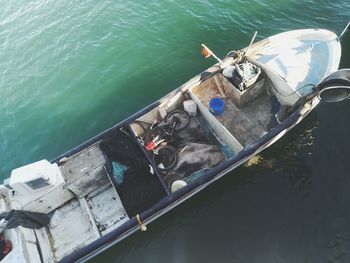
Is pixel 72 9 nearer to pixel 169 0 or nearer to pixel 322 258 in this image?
pixel 169 0

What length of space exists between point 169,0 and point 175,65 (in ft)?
18.0

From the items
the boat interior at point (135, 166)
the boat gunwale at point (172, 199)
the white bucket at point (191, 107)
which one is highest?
the white bucket at point (191, 107)

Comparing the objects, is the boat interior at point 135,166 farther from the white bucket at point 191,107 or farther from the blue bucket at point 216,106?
the blue bucket at point 216,106

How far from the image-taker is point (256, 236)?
9266mm

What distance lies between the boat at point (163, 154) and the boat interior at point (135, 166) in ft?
0.10

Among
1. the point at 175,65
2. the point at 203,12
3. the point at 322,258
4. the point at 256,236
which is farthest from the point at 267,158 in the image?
the point at 203,12

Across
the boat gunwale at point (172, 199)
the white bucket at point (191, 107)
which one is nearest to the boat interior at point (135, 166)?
the white bucket at point (191, 107)

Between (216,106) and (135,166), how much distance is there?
3.55 metres

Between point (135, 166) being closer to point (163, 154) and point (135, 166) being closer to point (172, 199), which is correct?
point (163, 154)

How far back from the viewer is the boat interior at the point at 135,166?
29.6 ft

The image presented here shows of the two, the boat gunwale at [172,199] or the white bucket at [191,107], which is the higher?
the white bucket at [191,107]

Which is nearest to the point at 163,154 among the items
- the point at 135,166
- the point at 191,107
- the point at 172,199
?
the point at 135,166

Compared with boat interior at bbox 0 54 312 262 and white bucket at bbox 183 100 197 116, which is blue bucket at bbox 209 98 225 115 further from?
white bucket at bbox 183 100 197 116

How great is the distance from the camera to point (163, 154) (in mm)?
9758
